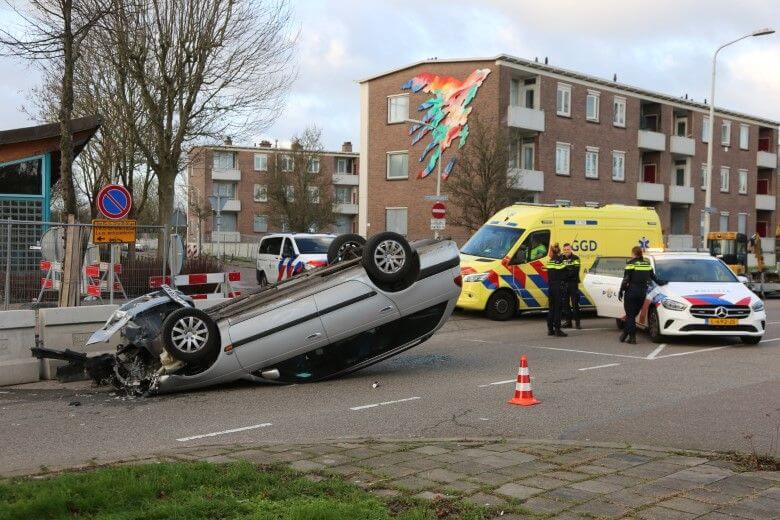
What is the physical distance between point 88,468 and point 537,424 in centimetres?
396

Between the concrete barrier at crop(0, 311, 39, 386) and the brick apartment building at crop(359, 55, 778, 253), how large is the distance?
26985mm

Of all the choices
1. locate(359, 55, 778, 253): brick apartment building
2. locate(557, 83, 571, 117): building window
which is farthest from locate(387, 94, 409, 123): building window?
locate(557, 83, 571, 117): building window

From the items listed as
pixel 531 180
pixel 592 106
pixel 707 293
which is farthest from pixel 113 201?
pixel 592 106

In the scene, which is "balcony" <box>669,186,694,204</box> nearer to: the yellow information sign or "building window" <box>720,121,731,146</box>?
"building window" <box>720,121,731,146</box>

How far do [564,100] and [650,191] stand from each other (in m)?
10.0

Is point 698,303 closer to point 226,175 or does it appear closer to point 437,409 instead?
point 437,409

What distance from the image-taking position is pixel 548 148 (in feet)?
139

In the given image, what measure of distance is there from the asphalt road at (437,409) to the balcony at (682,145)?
41.0m

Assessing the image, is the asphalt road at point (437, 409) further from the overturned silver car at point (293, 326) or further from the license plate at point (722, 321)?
the license plate at point (722, 321)

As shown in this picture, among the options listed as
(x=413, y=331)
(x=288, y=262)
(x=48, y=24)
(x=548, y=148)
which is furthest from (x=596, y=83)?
(x=413, y=331)

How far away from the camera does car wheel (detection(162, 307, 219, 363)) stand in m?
8.77

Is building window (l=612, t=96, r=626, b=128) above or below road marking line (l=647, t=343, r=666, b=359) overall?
above

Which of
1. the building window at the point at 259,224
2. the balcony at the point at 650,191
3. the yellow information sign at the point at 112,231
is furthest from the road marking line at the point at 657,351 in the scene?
the building window at the point at 259,224

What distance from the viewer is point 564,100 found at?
141ft
